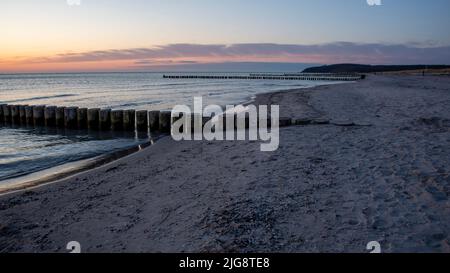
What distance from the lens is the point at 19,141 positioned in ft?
46.1

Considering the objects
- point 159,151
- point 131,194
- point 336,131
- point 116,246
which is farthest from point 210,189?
point 336,131

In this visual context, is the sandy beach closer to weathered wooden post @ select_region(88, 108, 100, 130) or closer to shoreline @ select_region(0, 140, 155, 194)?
shoreline @ select_region(0, 140, 155, 194)

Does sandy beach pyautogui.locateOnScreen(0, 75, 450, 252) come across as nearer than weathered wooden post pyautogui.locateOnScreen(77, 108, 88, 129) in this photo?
Yes

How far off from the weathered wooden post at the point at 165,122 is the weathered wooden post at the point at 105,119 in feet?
9.35

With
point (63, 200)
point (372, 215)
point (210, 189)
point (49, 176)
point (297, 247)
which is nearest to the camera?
point (297, 247)

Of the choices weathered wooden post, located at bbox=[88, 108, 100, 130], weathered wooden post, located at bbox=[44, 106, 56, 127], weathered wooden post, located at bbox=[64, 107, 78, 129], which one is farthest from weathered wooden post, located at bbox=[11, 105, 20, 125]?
weathered wooden post, located at bbox=[88, 108, 100, 130]

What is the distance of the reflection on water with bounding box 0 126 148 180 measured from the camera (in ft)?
34.0

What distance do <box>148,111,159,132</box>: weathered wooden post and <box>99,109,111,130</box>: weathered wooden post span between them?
7.53 ft

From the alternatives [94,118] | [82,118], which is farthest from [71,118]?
[94,118]

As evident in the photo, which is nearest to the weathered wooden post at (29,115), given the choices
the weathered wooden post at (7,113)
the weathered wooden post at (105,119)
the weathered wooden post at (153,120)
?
the weathered wooden post at (7,113)

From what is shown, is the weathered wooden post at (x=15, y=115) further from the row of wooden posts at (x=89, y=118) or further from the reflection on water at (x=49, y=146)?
the reflection on water at (x=49, y=146)

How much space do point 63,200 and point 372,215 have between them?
5.30m

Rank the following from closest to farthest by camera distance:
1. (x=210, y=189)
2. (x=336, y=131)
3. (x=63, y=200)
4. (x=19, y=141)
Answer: (x=210, y=189) < (x=63, y=200) < (x=336, y=131) < (x=19, y=141)

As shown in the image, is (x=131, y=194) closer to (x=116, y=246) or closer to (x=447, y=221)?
(x=116, y=246)
